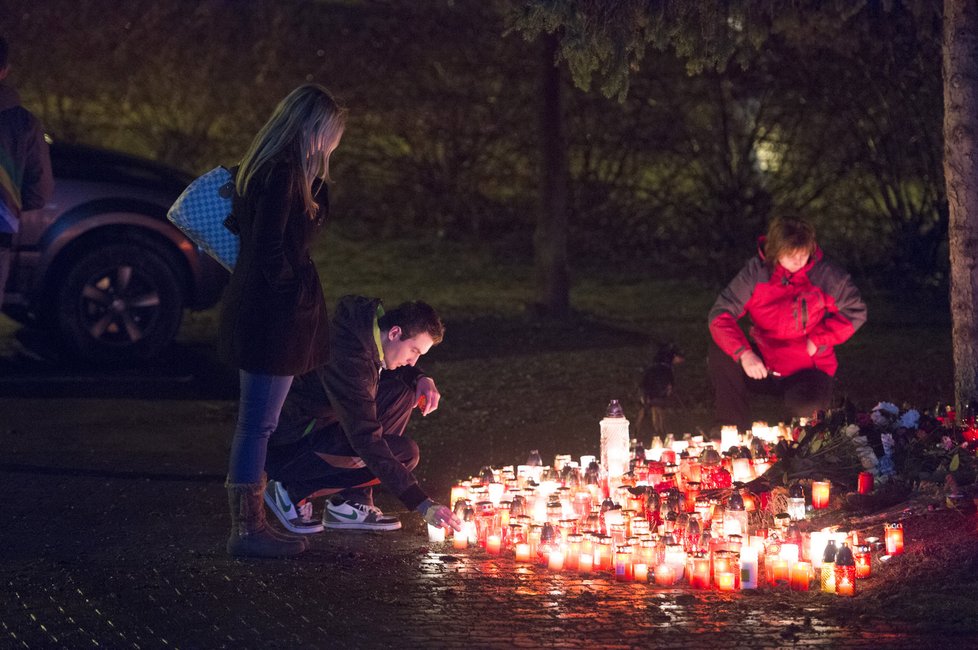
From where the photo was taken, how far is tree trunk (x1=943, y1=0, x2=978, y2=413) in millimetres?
7477

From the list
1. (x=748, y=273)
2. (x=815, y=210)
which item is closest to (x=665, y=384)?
(x=748, y=273)

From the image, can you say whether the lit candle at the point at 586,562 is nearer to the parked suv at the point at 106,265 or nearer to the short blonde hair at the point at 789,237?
the short blonde hair at the point at 789,237

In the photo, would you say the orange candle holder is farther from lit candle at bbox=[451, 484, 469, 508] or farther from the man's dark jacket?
lit candle at bbox=[451, 484, 469, 508]

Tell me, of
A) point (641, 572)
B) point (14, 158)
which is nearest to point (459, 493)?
point (641, 572)

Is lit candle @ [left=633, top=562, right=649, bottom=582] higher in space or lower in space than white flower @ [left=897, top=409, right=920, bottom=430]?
lower

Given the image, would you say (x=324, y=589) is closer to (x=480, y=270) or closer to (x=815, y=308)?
(x=815, y=308)

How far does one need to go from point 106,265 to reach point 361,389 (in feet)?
16.1

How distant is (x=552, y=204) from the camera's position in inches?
496

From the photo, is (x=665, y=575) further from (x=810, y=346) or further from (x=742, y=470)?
(x=810, y=346)

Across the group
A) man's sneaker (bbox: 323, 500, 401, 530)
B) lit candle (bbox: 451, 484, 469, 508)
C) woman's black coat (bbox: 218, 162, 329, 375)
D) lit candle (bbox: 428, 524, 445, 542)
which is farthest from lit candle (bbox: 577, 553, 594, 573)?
woman's black coat (bbox: 218, 162, 329, 375)

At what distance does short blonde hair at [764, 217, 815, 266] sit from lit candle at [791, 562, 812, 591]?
2.43 meters

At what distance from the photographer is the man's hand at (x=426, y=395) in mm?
6855

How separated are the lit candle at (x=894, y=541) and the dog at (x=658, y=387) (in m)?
2.44

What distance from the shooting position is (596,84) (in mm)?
15258
